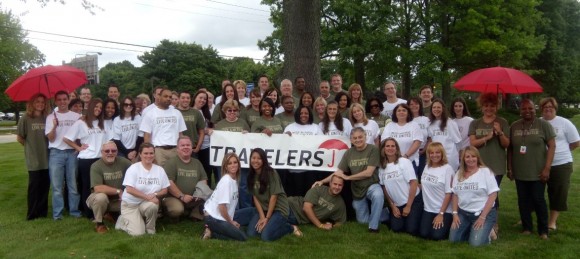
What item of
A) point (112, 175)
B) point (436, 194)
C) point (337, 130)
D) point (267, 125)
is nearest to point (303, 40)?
point (267, 125)

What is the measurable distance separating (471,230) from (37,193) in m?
6.79

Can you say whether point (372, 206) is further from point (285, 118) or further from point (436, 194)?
point (285, 118)

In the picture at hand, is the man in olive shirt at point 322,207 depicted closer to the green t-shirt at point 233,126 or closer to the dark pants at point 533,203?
the green t-shirt at point 233,126

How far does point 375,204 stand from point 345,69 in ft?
76.9

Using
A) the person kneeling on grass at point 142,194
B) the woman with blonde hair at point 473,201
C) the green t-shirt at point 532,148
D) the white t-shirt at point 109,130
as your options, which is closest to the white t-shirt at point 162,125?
the white t-shirt at point 109,130

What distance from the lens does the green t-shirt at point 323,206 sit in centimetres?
753

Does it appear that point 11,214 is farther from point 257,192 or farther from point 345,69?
point 345,69

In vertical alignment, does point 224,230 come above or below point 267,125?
below

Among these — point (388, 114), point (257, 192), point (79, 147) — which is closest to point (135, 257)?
point (257, 192)

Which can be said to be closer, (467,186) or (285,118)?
(467,186)

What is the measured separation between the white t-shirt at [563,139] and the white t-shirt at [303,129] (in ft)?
11.5

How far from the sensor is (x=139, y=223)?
697 cm

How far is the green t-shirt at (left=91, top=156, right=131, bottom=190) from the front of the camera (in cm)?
739

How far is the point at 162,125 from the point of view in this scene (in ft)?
26.1
